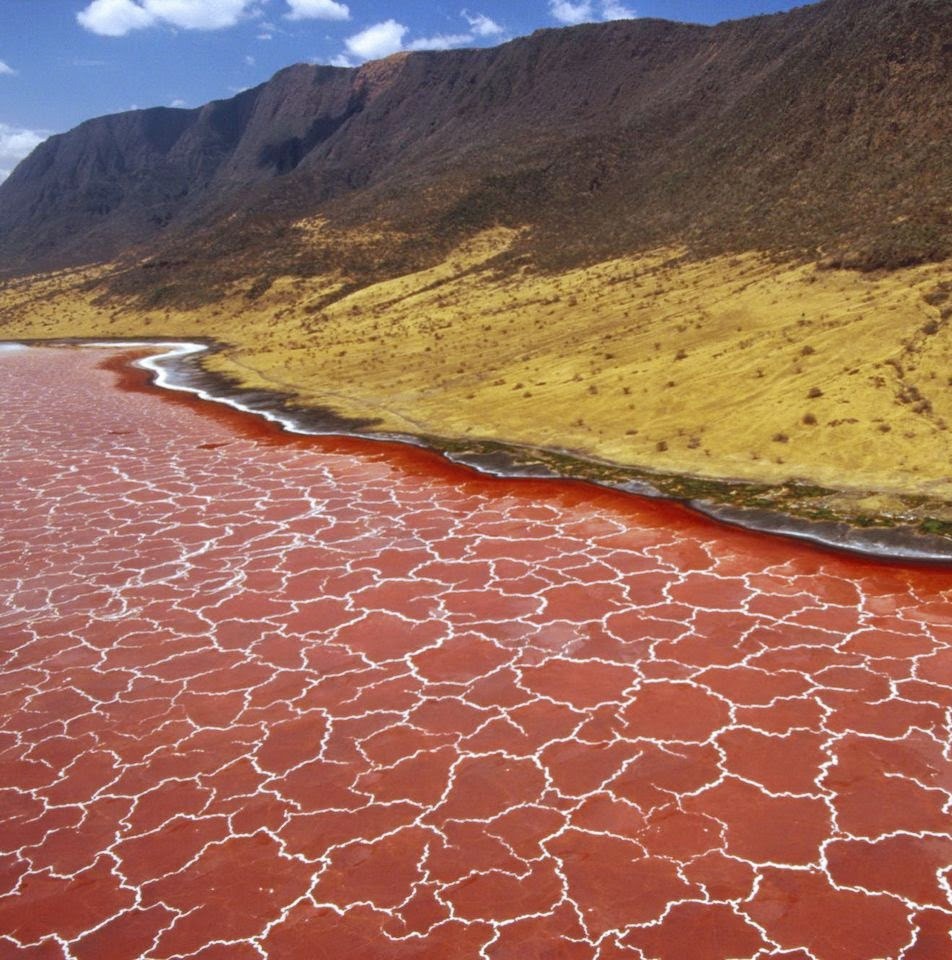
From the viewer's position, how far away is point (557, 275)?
164ft

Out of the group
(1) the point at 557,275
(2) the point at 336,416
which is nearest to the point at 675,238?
(1) the point at 557,275

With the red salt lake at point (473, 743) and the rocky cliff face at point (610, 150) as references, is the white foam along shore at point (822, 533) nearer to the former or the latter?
the red salt lake at point (473, 743)

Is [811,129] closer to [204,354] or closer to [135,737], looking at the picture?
[204,354]

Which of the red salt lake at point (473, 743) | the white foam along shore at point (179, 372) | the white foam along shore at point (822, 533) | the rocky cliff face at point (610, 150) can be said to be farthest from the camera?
the rocky cliff face at point (610, 150)

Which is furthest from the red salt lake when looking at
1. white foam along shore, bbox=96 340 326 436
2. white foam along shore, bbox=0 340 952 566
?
white foam along shore, bbox=96 340 326 436

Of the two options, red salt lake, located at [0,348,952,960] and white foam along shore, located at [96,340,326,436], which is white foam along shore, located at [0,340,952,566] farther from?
white foam along shore, located at [96,340,326,436]

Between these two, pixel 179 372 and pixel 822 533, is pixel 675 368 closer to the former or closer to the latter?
pixel 822 533

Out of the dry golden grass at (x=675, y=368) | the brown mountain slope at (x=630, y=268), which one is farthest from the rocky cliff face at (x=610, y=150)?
the dry golden grass at (x=675, y=368)

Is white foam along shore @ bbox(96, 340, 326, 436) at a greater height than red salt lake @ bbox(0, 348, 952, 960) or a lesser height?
greater

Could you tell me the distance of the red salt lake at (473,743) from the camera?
7359 mm

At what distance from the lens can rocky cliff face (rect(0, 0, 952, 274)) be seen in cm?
4312

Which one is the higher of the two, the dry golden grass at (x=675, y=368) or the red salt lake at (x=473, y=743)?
the dry golden grass at (x=675, y=368)

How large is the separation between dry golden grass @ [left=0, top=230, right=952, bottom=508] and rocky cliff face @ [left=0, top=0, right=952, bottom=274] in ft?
14.4

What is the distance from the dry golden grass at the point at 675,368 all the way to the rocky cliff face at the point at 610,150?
439cm
